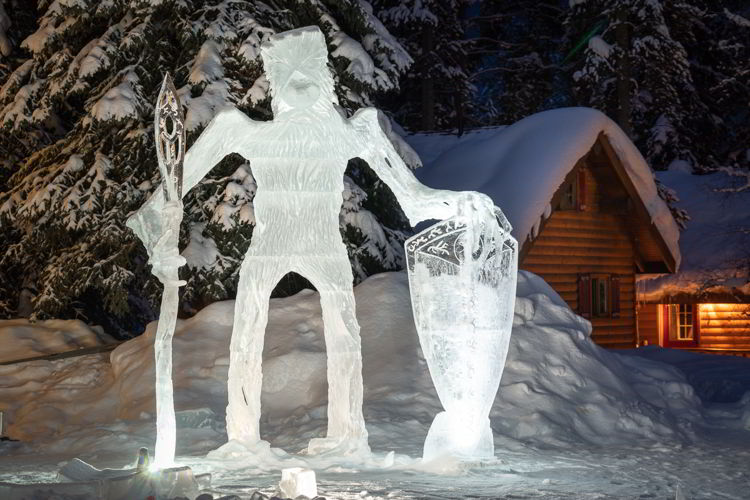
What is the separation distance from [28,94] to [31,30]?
310 centimetres

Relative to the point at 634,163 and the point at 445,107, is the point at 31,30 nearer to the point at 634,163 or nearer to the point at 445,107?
the point at 634,163

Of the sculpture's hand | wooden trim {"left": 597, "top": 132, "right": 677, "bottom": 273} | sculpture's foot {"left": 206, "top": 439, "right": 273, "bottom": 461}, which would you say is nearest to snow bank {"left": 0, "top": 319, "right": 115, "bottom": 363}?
sculpture's foot {"left": 206, "top": 439, "right": 273, "bottom": 461}

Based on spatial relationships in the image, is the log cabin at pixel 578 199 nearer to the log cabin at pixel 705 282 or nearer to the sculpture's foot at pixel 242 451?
the log cabin at pixel 705 282

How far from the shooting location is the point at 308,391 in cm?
1053

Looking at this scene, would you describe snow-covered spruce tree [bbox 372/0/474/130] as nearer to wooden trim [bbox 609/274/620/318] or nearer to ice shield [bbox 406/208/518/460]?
wooden trim [bbox 609/274/620/318]

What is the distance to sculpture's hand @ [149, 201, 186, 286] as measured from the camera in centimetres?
677

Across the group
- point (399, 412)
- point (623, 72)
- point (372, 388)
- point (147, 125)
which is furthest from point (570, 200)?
point (399, 412)

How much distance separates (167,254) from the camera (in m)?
6.79

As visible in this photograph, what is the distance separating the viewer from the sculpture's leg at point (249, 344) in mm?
7402

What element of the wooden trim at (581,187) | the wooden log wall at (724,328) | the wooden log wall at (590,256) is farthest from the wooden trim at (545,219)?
the wooden log wall at (724,328)

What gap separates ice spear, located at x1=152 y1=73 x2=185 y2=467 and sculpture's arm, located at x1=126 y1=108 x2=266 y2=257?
1.11ft

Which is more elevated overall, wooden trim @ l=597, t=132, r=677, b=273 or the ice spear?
wooden trim @ l=597, t=132, r=677, b=273

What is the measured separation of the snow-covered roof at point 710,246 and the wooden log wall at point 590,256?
176 cm

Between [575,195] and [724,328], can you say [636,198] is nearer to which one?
→ [575,195]
